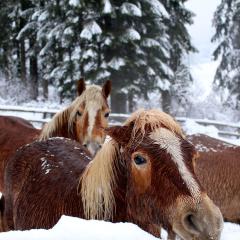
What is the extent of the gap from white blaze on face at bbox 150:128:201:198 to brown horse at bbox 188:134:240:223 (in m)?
4.13

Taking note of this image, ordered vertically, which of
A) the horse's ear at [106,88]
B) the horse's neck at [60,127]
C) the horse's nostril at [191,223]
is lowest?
the horse's nostril at [191,223]

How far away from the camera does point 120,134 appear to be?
10.2 ft

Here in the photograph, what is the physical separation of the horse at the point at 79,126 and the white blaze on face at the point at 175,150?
3.47 m

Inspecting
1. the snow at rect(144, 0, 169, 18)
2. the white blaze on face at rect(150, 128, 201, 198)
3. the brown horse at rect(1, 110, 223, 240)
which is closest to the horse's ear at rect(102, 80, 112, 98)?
the brown horse at rect(1, 110, 223, 240)

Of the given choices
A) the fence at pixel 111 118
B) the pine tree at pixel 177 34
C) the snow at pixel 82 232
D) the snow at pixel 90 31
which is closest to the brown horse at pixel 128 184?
A: the snow at pixel 82 232

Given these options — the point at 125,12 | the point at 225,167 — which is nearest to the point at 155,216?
the point at 225,167

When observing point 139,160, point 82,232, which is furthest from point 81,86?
point 82,232

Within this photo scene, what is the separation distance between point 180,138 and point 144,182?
1.20 feet

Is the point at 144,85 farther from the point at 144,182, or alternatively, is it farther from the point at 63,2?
the point at 144,182

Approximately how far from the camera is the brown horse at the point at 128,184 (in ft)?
8.59

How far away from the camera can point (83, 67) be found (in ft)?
60.0

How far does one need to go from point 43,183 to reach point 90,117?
8.91ft

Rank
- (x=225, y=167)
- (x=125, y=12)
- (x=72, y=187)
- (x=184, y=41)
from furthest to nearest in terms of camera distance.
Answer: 1. (x=184, y=41)
2. (x=125, y=12)
3. (x=225, y=167)
4. (x=72, y=187)

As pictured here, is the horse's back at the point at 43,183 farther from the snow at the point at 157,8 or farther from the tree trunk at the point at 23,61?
the tree trunk at the point at 23,61
